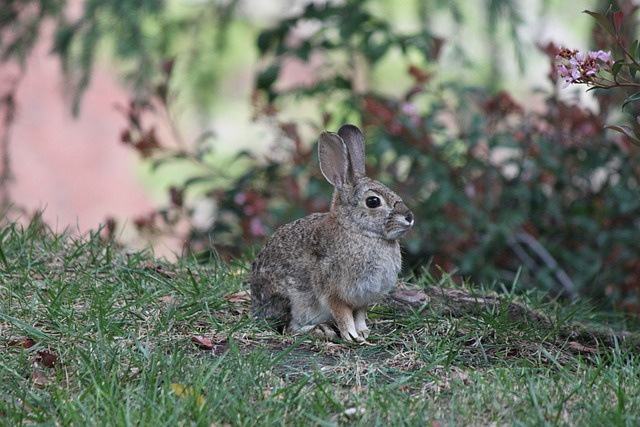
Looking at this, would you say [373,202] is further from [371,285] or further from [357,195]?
[371,285]

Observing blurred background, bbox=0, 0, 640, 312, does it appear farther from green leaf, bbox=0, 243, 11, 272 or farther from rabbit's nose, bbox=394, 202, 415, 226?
rabbit's nose, bbox=394, 202, 415, 226

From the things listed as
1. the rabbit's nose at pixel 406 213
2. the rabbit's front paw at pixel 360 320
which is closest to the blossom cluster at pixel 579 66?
the rabbit's nose at pixel 406 213

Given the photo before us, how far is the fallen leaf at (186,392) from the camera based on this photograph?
3.60 m

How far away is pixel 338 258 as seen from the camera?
15.2 feet

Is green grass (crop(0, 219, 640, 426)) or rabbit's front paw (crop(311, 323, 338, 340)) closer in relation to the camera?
green grass (crop(0, 219, 640, 426))

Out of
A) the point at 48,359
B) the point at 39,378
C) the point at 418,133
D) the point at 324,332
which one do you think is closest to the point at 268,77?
the point at 418,133

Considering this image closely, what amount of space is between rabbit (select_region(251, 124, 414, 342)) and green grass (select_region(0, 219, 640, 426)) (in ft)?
0.55

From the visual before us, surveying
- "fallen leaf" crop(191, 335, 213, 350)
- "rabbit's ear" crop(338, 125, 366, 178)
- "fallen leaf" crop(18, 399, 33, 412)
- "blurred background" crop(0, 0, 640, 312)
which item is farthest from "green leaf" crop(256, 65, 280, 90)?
"fallen leaf" crop(18, 399, 33, 412)

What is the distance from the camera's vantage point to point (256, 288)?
490 cm

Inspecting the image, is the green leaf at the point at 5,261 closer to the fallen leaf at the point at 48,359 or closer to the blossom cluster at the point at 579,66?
the fallen leaf at the point at 48,359

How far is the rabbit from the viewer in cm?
461

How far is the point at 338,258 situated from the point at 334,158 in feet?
1.86

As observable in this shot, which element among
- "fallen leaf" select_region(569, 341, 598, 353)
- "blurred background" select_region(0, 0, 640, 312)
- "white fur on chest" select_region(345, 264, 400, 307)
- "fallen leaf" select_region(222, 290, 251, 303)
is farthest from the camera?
"blurred background" select_region(0, 0, 640, 312)

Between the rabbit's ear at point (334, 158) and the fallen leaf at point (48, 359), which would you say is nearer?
the fallen leaf at point (48, 359)
